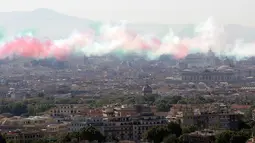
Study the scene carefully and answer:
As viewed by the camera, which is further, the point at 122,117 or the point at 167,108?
the point at 167,108

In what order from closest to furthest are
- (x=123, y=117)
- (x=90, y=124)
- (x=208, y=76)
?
1. (x=90, y=124)
2. (x=123, y=117)
3. (x=208, y=76)

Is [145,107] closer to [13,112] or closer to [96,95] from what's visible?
[13,112]

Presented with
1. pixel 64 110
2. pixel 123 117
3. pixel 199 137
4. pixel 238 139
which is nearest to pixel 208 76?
pixel 64 110

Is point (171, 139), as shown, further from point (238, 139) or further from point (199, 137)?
point (238, 139)

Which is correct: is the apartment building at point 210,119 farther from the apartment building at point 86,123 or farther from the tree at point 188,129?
the apartment building at point 86,123

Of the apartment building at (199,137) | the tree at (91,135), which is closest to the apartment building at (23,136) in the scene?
the tree at (91,135)

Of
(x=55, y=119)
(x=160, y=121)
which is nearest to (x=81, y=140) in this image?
(x=160, y=121)

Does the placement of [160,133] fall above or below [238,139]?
above

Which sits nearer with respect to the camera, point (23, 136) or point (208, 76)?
point (23, 136)

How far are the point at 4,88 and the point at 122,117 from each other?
80.3m

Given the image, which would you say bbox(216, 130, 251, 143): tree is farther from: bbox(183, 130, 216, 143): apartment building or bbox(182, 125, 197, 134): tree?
bbox(182, 125, 197, 134): tree

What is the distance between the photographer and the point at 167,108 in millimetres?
106062

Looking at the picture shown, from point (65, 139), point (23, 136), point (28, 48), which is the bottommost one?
point (23, 136)

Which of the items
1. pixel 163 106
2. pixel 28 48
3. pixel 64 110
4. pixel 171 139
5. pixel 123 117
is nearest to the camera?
pixel 171 139
